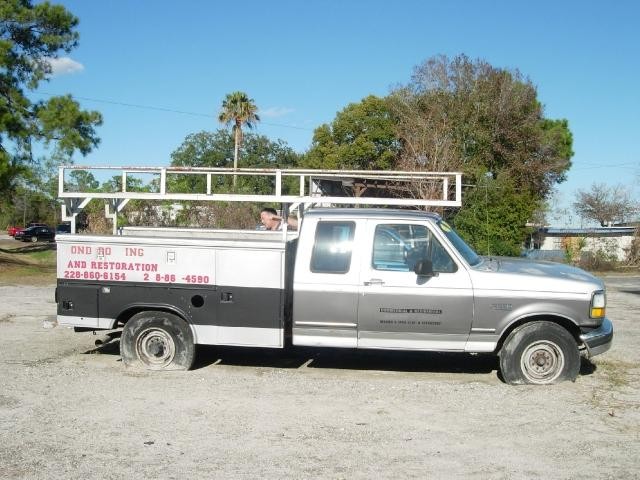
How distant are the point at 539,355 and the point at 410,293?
1.57 meters

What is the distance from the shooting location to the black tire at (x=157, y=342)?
7.73m

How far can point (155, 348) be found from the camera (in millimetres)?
7844

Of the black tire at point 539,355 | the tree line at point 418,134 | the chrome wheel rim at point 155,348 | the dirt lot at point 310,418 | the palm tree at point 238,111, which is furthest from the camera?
the palm tree at point 238,111

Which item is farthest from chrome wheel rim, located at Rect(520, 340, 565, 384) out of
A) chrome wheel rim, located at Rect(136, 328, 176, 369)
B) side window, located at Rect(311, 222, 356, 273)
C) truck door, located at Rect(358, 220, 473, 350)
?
chrome wheel rim, located at Rect(136, 328, 176, 369)

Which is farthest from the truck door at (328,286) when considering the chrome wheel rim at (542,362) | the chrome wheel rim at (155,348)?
the chrome wheel rim at (542,362)

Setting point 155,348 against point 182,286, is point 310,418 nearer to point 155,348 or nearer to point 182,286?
point 182,286

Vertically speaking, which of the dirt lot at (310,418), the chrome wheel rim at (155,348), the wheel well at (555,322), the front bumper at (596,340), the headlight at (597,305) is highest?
the headlight at (597,305)

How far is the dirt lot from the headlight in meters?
0.83

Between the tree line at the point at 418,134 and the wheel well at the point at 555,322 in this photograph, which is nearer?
the wheel well at the point at 555,322

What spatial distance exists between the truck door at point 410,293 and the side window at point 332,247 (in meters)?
0.20

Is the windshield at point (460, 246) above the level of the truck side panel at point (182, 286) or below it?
above

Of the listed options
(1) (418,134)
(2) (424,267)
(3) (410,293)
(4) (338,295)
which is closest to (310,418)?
(4) (338,295)

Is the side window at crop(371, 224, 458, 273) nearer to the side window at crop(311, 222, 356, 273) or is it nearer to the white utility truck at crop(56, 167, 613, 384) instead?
the white utility truck at crop(56, 167, 613, 384)

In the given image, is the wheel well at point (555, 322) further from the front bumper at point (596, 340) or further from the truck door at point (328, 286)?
the truck door at point (328, 286)
